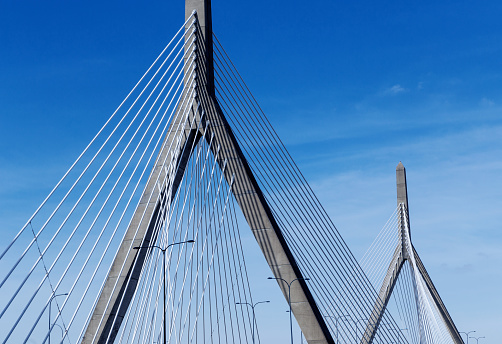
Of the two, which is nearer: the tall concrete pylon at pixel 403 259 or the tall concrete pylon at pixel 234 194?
the tall concrete pylon at pixel 234 194

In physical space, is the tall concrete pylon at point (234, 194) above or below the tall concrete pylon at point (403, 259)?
Result: below

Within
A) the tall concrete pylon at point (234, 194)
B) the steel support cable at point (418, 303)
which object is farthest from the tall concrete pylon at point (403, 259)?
the tall concrete pylon at point (234, 194)

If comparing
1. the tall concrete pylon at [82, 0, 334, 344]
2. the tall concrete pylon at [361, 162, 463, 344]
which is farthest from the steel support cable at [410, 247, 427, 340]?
the tall concrete pylon at [82, 0, 334, 344]

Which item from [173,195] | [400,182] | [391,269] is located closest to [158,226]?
[173,195]

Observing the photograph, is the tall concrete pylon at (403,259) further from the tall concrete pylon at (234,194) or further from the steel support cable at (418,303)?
the tall concrete pylon at (234,194)

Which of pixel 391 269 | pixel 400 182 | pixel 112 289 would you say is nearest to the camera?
pixel 112 289

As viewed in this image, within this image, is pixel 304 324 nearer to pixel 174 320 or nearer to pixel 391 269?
pixel 174 320

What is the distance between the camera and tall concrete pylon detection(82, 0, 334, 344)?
2614 cm

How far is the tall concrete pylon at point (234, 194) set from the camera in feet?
A: 85.8

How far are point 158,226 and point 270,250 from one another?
3.97 m

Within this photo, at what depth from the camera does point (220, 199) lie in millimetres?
28281

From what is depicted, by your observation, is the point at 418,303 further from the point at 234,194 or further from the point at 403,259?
the point at 234,194

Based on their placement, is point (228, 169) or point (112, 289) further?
point (228, 169)

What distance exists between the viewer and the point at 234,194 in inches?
1120
